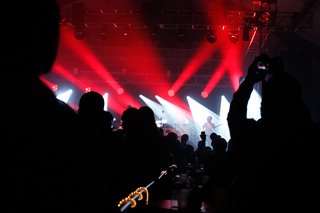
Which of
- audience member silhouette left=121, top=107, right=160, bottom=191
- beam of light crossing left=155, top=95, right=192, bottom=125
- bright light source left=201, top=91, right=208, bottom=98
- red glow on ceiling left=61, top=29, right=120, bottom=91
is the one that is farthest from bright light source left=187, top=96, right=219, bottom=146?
audience member silhouette left=121, top=107, right=160, bottom=191

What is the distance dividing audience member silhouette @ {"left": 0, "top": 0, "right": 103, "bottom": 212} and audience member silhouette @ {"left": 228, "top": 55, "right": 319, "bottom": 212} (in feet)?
3.11

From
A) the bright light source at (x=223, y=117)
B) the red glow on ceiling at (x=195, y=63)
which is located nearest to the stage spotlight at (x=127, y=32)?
the red glow on ceiling at (x=195, y=63)

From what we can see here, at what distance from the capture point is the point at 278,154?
49.1 inches

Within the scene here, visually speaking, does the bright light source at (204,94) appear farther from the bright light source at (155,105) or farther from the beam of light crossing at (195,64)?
the bright light source at (155,105)

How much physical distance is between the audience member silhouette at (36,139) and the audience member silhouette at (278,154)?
95cm

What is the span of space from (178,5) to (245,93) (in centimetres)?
1036

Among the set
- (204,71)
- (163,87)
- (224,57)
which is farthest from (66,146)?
(163,87)

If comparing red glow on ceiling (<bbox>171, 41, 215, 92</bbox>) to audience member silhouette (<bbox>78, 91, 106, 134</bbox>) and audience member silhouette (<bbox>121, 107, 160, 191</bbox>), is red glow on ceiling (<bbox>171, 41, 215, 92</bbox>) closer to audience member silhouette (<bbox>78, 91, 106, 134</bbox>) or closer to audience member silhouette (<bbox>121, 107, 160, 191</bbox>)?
audience member silhouette (<bbox>121, 107, 160, 191</bbox>)

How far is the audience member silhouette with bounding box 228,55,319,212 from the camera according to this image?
1199mm

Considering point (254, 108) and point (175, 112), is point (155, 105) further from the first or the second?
point (254, 108)

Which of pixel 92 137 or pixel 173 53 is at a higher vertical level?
pixel 173 53

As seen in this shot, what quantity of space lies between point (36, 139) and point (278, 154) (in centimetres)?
110

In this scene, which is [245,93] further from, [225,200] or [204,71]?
[204,71]

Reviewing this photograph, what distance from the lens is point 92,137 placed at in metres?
0.57
